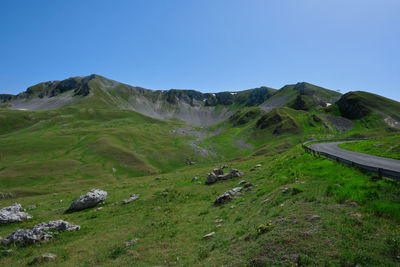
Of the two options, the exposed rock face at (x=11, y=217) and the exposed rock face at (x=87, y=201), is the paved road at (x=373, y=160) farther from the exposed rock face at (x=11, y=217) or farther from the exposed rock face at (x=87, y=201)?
the exposed rock face at (x=11, y=217)

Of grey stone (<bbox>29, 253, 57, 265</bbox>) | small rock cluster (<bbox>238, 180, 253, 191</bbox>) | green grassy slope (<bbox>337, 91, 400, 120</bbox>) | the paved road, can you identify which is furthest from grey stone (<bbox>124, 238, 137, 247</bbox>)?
green grassy slope (<bbox>337, 91, 400, 120</bbox>)

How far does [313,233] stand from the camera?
10.0 m

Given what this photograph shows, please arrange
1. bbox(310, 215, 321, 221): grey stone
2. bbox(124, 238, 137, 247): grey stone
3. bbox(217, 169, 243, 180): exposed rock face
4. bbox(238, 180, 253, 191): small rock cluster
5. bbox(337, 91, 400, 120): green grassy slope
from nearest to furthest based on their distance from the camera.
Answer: bbox(310, 215, 321, 221): grey stone → bbox(124, 238, 137, 247): grey stone → bbox(238, 180, 253, 191): small rock cluster → bbox(217, 169, 243, 180): exposed rock face → bbox(337, 91, 400, 120): green grassy slope

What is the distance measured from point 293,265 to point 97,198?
31.7 meters

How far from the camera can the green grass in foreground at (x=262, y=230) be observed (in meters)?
8.91

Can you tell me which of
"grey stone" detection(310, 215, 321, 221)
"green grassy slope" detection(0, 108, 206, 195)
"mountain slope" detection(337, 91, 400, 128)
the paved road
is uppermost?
"mountain slope" detection(337, 91, 400, 128)

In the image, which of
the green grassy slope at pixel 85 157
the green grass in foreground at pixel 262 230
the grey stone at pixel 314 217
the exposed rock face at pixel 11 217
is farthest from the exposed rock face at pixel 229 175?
the green grassy slope at pixel 85 157

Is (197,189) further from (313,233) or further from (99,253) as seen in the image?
(313,233)

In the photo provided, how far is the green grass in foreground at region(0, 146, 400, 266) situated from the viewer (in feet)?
29.2

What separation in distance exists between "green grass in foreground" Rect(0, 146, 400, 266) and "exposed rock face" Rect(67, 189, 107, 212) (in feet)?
10.4

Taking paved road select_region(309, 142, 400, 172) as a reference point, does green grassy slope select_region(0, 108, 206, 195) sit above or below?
below

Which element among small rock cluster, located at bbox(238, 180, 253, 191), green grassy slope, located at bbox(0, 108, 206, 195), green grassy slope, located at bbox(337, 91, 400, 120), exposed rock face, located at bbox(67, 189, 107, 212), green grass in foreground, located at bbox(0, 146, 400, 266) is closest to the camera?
green grass in foreground, located at bbox(0, 146, 400, 266)

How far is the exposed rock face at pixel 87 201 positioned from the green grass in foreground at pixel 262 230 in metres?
3.17

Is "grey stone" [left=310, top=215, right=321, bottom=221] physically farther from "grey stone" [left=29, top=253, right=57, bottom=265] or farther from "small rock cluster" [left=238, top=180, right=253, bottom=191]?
"grey stone" [left=29, top=253, right=57, bottom=265]
